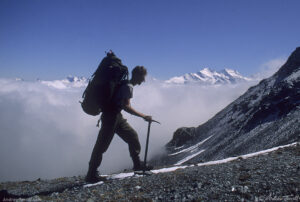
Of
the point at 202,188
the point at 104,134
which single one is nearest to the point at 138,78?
the point at 104,134

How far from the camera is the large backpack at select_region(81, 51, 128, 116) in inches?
322

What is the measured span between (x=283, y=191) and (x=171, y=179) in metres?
3.20

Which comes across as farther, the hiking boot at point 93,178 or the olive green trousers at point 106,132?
the hiking boot at point 93,178

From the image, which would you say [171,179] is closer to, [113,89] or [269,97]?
[113,89]

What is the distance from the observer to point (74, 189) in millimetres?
8156

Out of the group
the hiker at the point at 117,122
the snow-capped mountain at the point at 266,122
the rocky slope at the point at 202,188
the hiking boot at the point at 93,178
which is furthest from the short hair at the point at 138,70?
the snow-capped mountain at the point at 266,122

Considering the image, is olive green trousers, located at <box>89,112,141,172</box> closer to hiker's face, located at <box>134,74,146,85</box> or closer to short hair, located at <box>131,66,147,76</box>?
hiker's face, located at <box>134,74,146,85</box>

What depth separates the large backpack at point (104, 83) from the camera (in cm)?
819

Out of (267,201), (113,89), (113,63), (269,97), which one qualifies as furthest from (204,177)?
(269,97)

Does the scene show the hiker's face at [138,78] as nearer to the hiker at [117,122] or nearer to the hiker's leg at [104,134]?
the hiker at [117,122]

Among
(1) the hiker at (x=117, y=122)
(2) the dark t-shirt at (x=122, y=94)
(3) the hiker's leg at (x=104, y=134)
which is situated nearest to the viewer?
(2) the dark t-shirt at (x=122, y=94)

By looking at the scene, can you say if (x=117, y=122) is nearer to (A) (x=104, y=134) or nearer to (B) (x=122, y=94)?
(A) (x=104, y=134)

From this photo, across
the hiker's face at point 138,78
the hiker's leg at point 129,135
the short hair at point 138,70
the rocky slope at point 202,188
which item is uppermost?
the short hair at point 138,70

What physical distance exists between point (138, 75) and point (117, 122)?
186cm
